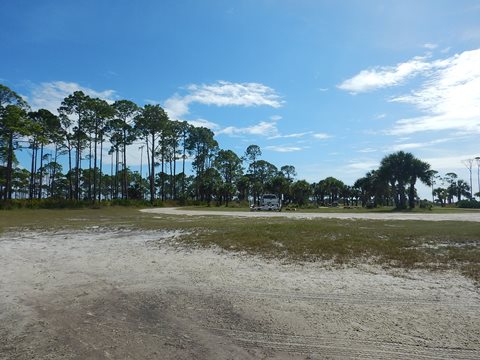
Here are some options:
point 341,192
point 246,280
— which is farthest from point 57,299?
point 341,192

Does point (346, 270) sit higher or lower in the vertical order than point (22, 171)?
lower

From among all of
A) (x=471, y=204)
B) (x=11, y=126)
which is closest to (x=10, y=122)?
(x=11, y=126)

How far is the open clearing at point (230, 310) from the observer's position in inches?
184

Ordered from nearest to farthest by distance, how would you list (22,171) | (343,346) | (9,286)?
1. (343,346)
2. (9,286)
3. (22,171)

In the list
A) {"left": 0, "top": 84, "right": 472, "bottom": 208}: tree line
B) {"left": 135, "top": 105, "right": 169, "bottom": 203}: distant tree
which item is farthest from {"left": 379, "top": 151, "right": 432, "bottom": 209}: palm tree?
{"left": 135, "top": 105, "right": 169, "bottom": 203}: distant tree

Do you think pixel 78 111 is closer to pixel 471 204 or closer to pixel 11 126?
pixel 11 126

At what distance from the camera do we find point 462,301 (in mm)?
6219

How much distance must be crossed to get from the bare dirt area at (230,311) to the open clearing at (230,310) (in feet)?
0.06

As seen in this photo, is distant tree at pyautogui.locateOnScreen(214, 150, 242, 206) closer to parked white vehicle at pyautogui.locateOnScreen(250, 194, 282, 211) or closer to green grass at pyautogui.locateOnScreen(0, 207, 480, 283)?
parked white vehicle at pyautogui.locateOnScreen(250, 194, 282, 211)

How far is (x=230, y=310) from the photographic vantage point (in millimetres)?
6105

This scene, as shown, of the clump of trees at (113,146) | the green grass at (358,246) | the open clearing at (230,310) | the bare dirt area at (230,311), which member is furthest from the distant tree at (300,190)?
the bare dirt area at (230,311)

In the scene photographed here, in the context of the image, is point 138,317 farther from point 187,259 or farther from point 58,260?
point 58,260

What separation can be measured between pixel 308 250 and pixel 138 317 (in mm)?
5929

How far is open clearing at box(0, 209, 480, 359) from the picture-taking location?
4680 mm
